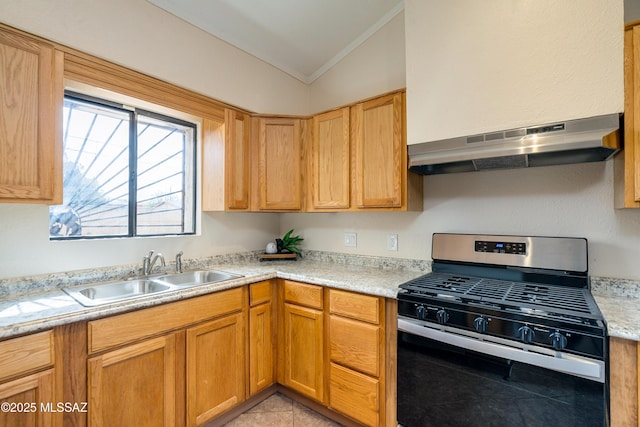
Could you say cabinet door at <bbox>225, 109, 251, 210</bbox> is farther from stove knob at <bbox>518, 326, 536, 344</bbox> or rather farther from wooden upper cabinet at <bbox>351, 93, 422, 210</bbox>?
stove knob at <bbox>518, 326, 536, 344</bbox>

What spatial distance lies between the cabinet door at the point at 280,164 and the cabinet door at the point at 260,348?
2.77 ft

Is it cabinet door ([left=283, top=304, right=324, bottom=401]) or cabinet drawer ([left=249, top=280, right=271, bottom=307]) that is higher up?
cabinet drawer ([left=249, top=280, right=271, bottom=307])

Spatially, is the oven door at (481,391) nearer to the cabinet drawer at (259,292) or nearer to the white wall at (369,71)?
the cabinet drawer at (259,292)

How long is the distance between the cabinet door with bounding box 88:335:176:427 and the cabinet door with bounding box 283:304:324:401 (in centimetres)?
76

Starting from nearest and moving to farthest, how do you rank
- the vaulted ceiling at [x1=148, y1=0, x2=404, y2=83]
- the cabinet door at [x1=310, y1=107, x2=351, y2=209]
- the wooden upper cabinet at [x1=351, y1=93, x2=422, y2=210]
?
the wooden upper cabinet at [x1=351, y1=93, x2=422, y2=210] → the vaulted ceiling at [x1=148, y1=0, x2=404, y2=83] → the cabinet door at [x1=310, y1=107, x2=351, y2=209]

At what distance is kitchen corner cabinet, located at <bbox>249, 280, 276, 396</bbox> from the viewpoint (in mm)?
2045

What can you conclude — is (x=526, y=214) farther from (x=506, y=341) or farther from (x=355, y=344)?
(x=355, y=344)

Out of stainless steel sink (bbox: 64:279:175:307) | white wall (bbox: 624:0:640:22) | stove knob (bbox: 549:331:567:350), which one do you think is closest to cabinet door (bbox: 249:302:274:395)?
stainless steel sink (bbox: 64:279:175:307)

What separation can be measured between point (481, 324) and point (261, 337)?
1.41 m

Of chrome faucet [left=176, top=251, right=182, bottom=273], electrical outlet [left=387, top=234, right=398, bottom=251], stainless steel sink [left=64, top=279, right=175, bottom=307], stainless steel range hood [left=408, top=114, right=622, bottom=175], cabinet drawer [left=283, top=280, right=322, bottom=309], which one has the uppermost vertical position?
stainless steel range hood [left=408, top=114, right=622, bottom=175]

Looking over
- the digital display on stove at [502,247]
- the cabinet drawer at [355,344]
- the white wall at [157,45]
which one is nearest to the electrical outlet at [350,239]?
the cabinet drawer at [355,344]

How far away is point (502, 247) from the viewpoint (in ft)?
6.02

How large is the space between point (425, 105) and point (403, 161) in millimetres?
361

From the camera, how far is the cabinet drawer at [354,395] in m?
1.73
